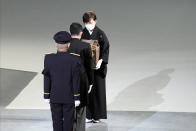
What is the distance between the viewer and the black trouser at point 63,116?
4.01 metres

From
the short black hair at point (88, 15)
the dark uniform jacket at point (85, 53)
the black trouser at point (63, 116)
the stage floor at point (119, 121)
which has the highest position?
the short black hair at point (88, 15)

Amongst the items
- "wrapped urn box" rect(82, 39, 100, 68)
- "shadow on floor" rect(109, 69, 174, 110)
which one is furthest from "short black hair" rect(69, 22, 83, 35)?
"shadow on floor" rect(109, 69, 174, 110)

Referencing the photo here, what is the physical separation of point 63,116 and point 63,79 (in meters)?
0.32

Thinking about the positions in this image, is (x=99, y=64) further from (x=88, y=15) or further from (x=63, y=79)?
(x=63, y=79)

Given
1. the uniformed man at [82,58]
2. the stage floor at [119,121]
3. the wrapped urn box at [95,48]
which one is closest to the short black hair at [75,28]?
the uniformed man at [82,58]

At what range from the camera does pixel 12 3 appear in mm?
8430

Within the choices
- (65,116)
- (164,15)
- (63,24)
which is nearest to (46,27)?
(63,24)

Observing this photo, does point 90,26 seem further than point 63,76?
→ Yes

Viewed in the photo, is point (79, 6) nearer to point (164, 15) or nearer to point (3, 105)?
point (164, 15)

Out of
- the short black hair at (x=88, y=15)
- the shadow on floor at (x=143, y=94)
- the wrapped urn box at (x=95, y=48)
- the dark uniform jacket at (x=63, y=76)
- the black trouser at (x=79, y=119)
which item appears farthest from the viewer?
the shadow on floor at (x=143, y=94)

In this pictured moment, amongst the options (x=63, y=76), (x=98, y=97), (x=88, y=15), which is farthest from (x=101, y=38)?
(x=63, y=76)

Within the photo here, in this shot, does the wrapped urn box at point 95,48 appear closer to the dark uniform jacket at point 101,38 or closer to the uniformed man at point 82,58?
the dark uniform jacket at point 101,38

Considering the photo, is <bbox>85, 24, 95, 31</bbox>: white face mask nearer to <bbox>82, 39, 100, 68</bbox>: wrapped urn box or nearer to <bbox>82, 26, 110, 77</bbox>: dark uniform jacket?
<bbox>82, 26, 110, 77</bbox>: dark uniform jacket

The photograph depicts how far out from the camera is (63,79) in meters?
3.96
